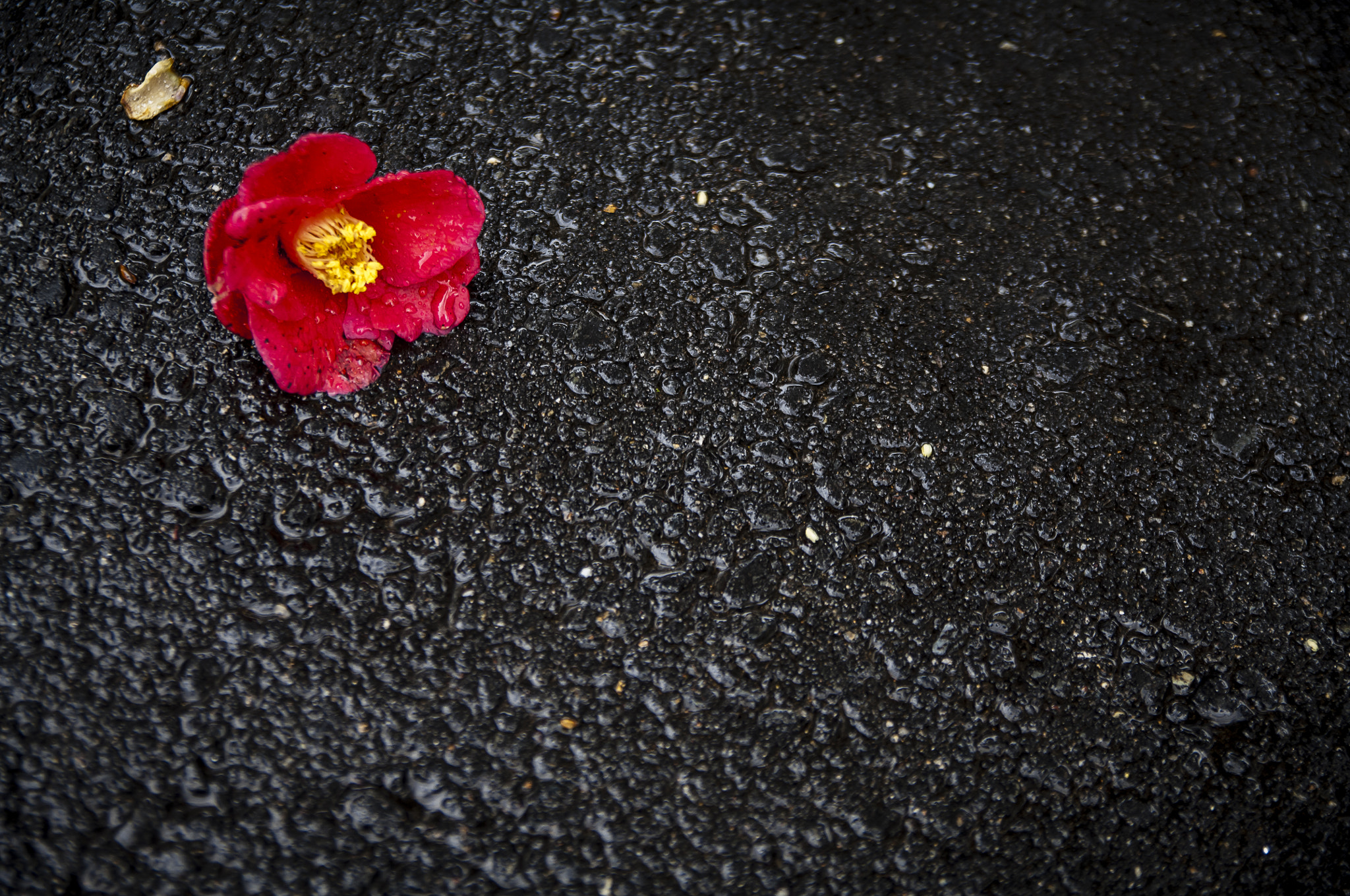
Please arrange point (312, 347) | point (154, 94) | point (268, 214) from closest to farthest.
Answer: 1. point (268, 214)
2. point (312, 347)
3. point (154, 94)

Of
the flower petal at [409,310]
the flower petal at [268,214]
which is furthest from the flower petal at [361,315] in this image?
the flower petal at [268,214]

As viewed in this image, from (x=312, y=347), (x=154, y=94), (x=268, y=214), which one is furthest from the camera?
(x=154, y=94)

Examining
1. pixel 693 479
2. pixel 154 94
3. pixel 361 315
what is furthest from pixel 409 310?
pixel 154 94

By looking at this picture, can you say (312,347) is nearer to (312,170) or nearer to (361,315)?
(361,315)

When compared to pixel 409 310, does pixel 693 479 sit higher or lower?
lower

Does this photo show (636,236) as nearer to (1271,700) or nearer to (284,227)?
(284,227)

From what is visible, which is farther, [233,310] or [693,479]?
[693,479]

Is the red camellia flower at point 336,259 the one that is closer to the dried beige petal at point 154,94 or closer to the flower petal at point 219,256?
the flower petal at point 219,256
